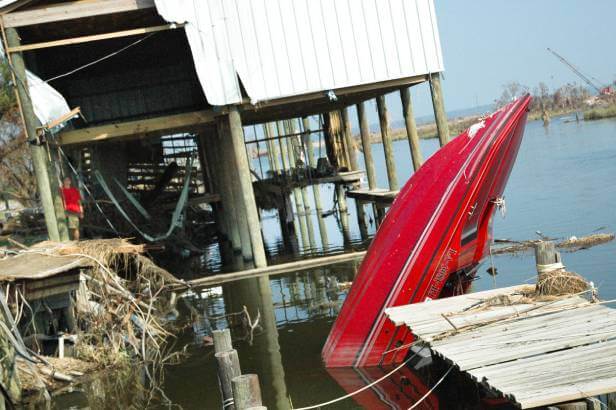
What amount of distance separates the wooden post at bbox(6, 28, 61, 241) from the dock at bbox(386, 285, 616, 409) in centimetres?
869

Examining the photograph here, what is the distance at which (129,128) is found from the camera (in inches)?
699

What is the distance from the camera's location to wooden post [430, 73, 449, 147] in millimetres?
17500

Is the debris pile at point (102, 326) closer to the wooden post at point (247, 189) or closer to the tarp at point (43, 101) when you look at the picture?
the wooden post at point (247, 189)

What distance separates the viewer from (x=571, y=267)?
15164 millimetres

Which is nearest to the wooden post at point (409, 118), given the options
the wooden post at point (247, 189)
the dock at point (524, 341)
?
the wooden post at point (247, 189)

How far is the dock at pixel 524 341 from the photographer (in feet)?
21.2

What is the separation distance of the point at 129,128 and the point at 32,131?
2034 millimetres

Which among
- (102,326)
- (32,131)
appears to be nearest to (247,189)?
(32,131)

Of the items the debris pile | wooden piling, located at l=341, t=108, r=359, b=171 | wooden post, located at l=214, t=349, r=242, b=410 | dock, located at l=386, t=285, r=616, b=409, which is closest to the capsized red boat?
dock, located at l=386, t=285, r=616, b=409

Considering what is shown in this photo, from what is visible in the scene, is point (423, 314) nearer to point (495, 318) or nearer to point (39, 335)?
point (495, 318)

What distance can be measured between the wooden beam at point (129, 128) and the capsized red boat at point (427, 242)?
23.8ft

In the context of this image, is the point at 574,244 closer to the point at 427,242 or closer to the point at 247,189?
the point at 247,189

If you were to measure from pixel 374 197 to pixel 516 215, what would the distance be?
478 centimetres

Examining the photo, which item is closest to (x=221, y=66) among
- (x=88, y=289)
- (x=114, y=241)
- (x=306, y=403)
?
(x=114, y=241)
